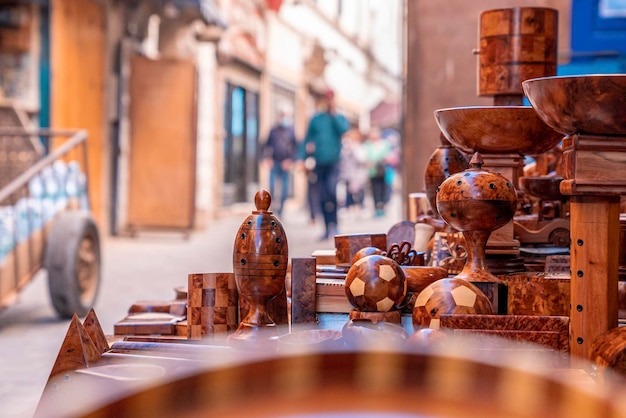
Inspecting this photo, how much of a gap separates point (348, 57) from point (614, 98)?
30.9m

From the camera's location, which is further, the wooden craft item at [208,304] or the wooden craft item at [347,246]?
the wooden craft item at [347,246]

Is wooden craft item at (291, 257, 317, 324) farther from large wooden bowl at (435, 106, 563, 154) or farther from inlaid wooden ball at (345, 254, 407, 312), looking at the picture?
large wooden bowl at (435, 106, 563, 154)

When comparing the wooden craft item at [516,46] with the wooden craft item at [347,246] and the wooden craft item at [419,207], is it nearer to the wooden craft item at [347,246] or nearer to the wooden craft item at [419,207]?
the wooden craft item at [419,207]

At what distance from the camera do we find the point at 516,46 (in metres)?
2.32

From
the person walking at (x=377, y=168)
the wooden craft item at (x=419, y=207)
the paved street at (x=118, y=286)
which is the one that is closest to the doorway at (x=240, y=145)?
the paved street at (x=118, y=286)

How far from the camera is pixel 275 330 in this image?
168cm

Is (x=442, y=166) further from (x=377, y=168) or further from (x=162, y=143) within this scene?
(x=377, y=168)

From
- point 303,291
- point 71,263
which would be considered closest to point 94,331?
point 303,291

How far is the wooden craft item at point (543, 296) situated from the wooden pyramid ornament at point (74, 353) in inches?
31.9

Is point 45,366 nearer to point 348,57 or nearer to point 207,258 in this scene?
point 207,258

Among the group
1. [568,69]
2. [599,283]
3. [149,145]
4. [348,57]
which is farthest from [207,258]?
[348,57]

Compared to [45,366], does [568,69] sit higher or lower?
higher

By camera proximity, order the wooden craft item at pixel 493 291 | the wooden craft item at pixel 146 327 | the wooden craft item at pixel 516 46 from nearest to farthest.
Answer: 1. the wooden craft item at pixel 493 291
2. the wooden craft item at pixel 146 327
3. the wooden craft item at pixel 516 46

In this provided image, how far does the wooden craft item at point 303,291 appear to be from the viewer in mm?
1860
